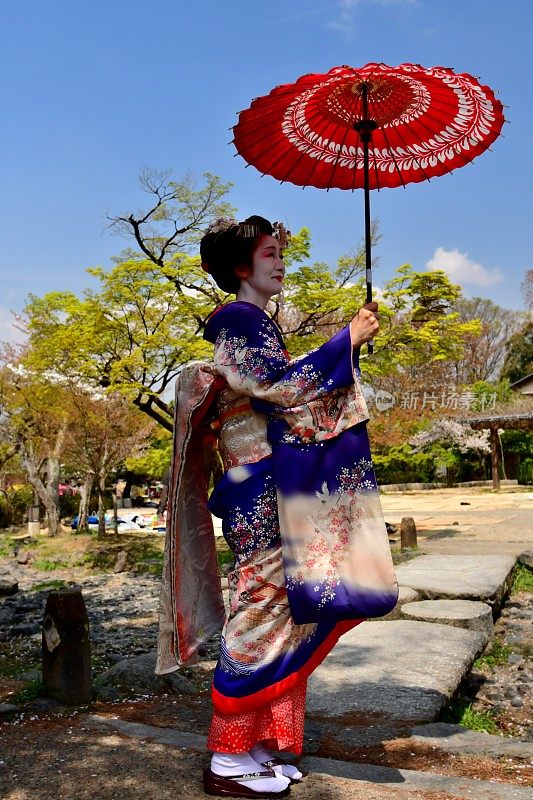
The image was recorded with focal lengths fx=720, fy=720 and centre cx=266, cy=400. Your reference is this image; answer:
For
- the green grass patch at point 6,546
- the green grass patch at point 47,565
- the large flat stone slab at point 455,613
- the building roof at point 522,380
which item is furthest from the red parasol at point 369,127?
the building roof at point 522,380

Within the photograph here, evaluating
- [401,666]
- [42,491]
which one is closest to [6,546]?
[42,491]

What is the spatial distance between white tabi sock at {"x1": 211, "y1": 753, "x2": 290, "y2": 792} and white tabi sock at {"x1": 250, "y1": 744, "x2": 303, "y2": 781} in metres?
0.05

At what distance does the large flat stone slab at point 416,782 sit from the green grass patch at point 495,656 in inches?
98.1

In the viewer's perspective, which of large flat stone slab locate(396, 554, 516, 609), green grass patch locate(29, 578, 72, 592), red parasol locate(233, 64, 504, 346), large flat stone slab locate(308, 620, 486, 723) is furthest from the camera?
green grass patch locate(29, 578, 72, 592)

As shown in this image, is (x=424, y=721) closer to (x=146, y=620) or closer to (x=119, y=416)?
(x=146, y=620)

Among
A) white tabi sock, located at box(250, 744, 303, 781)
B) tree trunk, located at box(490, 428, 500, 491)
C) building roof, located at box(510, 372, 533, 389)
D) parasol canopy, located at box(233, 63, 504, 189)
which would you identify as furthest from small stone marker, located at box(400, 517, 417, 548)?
building roof, located at box(510, 372, 533, 389)

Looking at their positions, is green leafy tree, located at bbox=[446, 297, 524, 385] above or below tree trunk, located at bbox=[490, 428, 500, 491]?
above

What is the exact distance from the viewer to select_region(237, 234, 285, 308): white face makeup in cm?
282

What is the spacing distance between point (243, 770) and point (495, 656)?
3.33m

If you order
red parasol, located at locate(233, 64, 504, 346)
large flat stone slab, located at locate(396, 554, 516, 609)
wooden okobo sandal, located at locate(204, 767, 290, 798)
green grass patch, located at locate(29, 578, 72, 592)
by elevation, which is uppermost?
red parasol, located at locate(233, 64, 504, 346)

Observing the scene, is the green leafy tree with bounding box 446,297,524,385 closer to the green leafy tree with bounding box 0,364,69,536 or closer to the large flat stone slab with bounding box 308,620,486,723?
the green leafy tree with bounding box 0,364,69,536

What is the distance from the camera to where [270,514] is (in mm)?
2598

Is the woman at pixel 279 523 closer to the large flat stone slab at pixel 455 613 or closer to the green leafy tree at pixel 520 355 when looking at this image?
the large flat stone slab at pixel 455 613

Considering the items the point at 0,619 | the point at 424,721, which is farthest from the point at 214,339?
the point at 0,619
